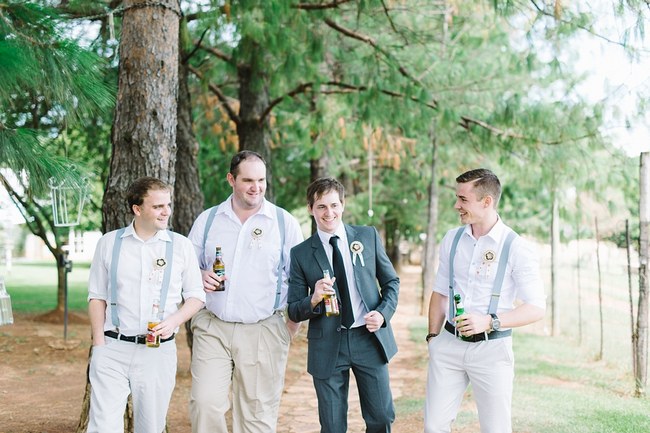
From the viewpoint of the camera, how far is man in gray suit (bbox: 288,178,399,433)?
4172 mm

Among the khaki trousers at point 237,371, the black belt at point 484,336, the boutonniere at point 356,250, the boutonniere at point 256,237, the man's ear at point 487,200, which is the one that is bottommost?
the khaki trousers at point 237,371

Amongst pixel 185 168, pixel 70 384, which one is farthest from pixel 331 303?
pixel 70 384

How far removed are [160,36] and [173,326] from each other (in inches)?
96.6

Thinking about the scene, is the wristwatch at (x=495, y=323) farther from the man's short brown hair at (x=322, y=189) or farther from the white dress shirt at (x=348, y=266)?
the man's short brown hair at (x=322, y=189)

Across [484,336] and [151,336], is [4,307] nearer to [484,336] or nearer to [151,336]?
[151,336]

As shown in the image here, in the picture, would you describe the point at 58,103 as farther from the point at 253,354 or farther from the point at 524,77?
the point at 524,77

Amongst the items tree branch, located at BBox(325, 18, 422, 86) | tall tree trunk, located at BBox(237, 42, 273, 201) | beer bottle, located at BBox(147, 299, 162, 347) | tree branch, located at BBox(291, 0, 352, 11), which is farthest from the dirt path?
tree branch, located at BBox(291, 0, 352, 11)

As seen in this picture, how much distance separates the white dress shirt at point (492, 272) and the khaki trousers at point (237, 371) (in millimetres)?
1230

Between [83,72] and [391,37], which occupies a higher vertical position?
[391,37]

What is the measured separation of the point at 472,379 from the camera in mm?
4004

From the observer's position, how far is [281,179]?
63.9 feet

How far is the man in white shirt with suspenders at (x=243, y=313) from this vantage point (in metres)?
4.36

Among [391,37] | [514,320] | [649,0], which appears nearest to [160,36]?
[514,320]

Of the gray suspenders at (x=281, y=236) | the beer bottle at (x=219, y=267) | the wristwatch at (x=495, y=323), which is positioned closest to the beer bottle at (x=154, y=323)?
the beer bottle at (x=219, y=267)
